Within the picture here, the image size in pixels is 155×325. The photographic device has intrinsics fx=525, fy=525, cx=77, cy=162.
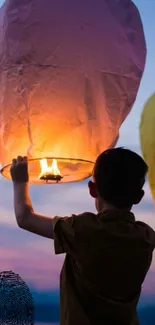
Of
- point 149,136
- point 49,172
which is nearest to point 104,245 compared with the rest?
point 49,172

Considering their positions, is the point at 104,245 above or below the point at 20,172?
below

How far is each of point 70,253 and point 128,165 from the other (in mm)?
215

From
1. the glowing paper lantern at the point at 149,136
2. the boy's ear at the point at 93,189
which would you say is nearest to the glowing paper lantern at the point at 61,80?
the boy's ear at the point at 93,189

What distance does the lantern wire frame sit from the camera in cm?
140

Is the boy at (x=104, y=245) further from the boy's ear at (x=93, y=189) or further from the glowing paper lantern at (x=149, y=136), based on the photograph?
the glowing paper lantern at (x=149, y=136)

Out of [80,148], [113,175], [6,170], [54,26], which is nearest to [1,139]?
[6,170]

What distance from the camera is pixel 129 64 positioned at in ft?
4.83

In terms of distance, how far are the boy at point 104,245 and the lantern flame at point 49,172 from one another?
23 cm

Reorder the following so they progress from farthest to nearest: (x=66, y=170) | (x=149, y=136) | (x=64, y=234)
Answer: (x=149, y=136) → (x=66, y=170) → (x=64, y=234)

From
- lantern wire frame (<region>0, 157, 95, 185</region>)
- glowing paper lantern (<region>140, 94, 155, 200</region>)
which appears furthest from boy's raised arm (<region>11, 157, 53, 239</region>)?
glowing paper lantern (<region>140, 94, 155, 200</region>)

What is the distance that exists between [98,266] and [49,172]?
347 millimetres

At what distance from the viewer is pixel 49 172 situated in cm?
133

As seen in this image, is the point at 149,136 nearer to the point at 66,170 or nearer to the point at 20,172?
the point at 66,170

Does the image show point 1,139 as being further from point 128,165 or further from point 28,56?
point 128,165
